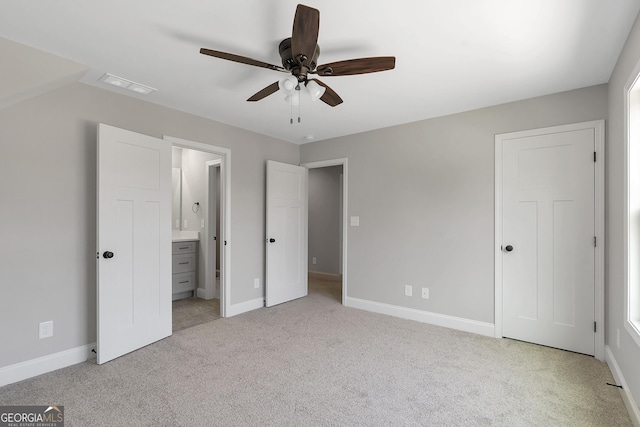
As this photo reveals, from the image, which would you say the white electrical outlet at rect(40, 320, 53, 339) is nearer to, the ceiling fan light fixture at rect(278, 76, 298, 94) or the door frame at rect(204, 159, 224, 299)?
the door frame at rect(204, 159, 224, 299)

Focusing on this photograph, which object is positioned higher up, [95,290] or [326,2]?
[326,2]

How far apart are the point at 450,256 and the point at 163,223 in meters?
3.05

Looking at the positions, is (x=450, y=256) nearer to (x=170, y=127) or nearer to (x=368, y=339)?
(x=368, y=339)

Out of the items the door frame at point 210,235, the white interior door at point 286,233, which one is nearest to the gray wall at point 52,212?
the door frame at point 210,235

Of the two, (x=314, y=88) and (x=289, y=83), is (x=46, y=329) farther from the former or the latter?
(x=314, y=88)

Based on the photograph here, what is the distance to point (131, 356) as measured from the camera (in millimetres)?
2684

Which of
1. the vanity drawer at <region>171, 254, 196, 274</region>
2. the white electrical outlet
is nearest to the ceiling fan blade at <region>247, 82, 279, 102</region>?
the white electrical outlet

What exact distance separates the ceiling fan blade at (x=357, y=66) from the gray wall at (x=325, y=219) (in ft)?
14.8

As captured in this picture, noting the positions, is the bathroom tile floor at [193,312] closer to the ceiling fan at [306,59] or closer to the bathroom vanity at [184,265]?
the bathroom vanity at [184,265]

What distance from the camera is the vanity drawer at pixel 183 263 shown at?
14.6ft

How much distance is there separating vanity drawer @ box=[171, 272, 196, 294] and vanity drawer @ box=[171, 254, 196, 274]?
8 cm

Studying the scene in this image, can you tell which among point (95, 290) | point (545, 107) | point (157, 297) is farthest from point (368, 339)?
point (545, 107)

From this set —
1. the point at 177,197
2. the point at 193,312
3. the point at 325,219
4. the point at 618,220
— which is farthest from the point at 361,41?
the point at 325,219

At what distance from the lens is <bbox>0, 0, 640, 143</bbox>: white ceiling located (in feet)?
5.65
